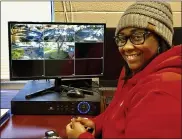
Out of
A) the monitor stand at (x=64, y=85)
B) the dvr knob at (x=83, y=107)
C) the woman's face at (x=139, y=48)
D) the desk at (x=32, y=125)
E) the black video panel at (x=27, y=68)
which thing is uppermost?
the woman's face at (x=139, y=48)

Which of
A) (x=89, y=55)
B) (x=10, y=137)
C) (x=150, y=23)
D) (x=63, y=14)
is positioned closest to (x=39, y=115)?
(x=10, y=137)

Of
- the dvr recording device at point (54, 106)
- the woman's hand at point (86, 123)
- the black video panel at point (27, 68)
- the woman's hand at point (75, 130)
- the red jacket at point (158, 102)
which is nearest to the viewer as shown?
the red jacket at point (158, 102)

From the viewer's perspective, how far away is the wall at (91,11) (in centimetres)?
222

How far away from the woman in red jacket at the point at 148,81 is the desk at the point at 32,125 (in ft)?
0.42

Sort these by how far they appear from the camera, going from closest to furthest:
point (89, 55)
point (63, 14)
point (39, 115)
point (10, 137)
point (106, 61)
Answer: point (10, 137) < point (39, 115) < point (89, 55) < point (106, 61) < point (63, 14)

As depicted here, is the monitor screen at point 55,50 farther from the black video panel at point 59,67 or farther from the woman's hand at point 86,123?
the woman's hand at point 86,123

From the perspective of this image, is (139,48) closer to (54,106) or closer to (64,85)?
(54,106)

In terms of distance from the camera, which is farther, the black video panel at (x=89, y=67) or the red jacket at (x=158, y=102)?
the black video panel at (x=89, y=67)

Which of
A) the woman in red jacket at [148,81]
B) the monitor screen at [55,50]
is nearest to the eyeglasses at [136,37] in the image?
the woman in red jacket at [148,81]

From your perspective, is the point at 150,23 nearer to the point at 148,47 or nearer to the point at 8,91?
the point at 148,47

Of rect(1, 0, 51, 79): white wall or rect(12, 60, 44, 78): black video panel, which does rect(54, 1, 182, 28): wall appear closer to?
rect(1, 0, 51, 79): white wall

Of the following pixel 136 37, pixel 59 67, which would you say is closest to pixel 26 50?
pixel 59 67

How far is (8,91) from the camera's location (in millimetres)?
2086

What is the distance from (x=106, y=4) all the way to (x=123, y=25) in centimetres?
126
